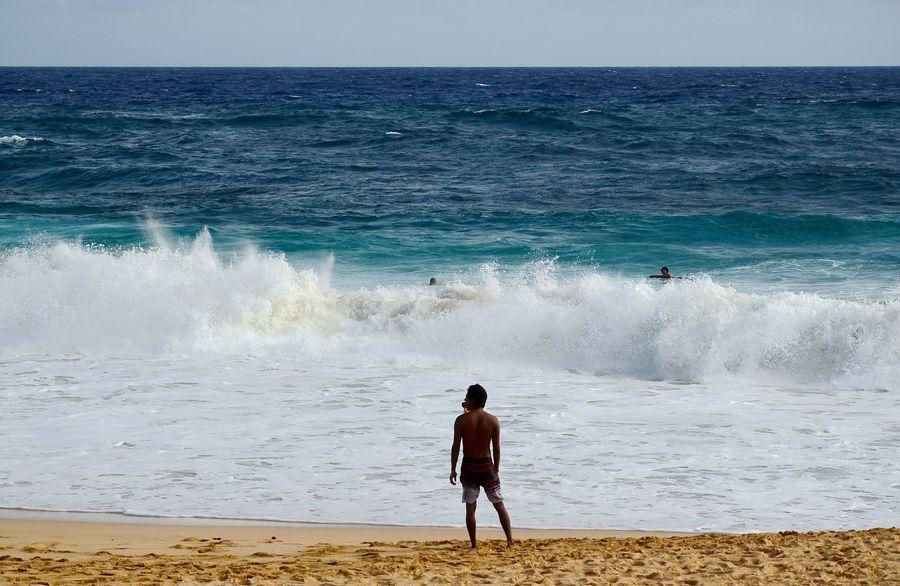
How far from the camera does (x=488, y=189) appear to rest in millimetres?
28922

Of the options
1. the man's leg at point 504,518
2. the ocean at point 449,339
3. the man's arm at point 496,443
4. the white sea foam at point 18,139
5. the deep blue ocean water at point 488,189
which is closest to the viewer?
the man's arm at point 496,443

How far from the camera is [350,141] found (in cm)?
3925

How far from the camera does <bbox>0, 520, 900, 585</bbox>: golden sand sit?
20.7ft

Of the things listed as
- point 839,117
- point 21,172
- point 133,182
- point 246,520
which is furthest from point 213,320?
point 839,117

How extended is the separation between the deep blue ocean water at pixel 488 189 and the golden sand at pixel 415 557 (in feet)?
37.6

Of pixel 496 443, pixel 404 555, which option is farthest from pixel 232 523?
pixel 496 443

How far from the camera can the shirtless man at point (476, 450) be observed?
6.93 m

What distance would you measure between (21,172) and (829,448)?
1149 inches

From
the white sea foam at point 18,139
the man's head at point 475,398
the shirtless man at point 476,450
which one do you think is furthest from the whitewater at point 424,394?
the white sea foam at point 18,139

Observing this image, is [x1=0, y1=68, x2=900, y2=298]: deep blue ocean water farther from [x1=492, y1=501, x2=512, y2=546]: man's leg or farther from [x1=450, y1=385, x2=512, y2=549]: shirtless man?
[x1=450, y1=385, x2=512, y2=549]: shirtless man

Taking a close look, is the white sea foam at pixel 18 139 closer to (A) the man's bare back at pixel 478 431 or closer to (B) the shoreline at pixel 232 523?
(B) the shoreline at pixel 232 523

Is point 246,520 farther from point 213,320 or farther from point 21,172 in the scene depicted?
point 21,172

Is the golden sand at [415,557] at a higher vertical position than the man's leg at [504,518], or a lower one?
lower

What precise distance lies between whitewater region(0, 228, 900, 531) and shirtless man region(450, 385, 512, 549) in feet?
4.00
